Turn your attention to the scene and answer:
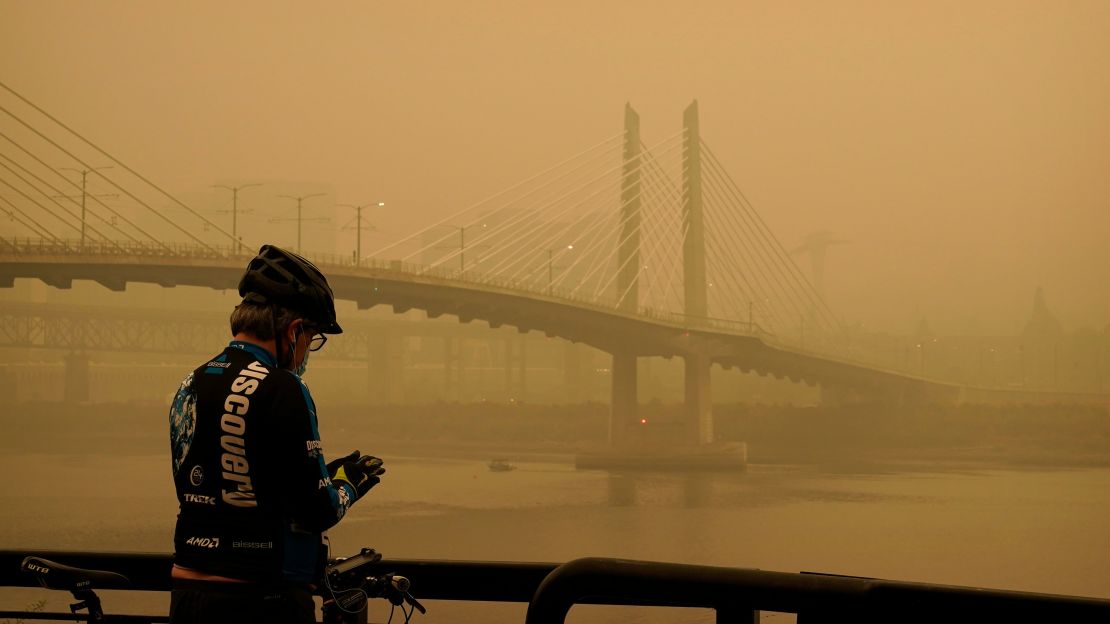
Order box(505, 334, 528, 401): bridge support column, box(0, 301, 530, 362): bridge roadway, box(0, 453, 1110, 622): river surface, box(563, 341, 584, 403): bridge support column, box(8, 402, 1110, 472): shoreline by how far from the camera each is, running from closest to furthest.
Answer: box(0, 453, 1110, 622): river surface
box(0, 301, 530, 362): bridge roadway
box(8, 402, 1110, 472): shoreline
box(505, 334, 528, 401): bridge support column
box(563, 341, 584, 403): bridge support column


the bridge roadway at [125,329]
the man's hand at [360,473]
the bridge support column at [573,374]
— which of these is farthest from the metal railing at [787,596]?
the bridge support column at [573,374]

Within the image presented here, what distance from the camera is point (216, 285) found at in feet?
102

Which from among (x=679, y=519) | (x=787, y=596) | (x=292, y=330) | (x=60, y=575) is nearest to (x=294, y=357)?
(x=292, y=330)

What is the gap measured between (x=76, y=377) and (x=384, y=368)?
33.4 ft

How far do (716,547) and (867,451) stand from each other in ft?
65.2

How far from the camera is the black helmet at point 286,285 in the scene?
201 cm

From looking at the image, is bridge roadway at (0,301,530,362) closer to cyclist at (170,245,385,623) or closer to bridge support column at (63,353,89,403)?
bridge support column at (63,353,89,403)

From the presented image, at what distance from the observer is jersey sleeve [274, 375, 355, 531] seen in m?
1.88

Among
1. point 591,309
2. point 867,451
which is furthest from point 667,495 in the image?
point 867,451

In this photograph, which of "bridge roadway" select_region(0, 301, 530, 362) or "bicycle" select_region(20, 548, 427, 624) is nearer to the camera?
"bicycle" select_region(20, 548, 427, 624)

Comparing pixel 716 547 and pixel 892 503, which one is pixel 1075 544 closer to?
pixel 892 503

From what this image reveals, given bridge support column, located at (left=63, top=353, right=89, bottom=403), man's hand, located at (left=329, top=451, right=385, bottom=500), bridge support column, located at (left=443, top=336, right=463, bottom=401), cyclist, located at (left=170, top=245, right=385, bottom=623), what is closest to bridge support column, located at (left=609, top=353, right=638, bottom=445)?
bridge support column, located at (left=443, top=336, right=463, bottom=401)

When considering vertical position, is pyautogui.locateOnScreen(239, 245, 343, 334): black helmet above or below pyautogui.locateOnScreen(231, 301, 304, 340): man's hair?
above

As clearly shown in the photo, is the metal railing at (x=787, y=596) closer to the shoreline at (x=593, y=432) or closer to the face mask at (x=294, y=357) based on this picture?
the face mask at (x=294, y=357)
